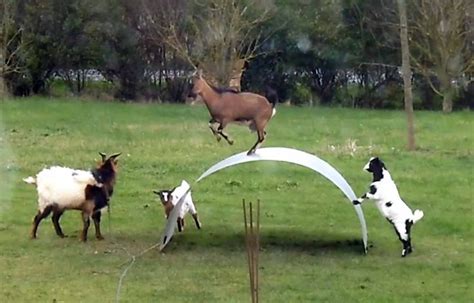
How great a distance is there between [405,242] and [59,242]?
2.68 m

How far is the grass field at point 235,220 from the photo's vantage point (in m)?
7.10

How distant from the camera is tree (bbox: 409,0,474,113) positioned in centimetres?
1962

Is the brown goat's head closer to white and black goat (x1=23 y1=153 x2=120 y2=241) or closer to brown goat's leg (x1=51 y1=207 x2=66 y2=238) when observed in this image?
white and black goat (x1=23 y1=153 x2=120 y2=241)

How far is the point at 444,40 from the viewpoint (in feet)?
64.6

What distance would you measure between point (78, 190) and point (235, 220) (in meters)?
1.70

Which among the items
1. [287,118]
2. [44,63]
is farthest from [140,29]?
[287,118]

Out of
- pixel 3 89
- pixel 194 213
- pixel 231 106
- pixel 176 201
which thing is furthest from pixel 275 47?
pixel 231 106

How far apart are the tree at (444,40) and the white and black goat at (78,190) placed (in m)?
12.4

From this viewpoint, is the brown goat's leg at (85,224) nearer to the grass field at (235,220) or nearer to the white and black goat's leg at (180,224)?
the grass field at (235,220)

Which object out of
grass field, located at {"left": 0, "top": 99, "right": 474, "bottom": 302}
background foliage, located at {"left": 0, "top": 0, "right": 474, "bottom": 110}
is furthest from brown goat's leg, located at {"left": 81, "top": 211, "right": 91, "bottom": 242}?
background foliage, located at {"left": 0, "top": 0, "right": 474, "bottom": 110}

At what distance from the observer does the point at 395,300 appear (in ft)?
22.3

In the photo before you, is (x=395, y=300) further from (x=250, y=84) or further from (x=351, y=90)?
(x=351, y=90)

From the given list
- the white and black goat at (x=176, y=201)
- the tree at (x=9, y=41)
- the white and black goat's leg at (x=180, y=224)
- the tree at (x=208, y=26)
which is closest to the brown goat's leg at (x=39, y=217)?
the white and black goat at (x=176, y=201)

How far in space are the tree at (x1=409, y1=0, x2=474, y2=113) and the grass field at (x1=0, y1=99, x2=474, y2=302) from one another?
3.52 meters
